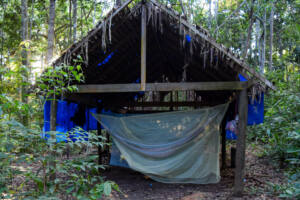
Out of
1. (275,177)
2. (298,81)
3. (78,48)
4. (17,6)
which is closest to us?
(78,48)

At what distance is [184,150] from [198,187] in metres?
0.66

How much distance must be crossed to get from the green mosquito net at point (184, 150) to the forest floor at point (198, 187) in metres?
0.18

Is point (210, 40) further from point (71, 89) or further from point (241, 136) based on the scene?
point (71, 89)

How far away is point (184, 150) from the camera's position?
3.84 m

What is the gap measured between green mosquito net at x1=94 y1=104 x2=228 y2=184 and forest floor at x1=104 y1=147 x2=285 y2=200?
0.18 m

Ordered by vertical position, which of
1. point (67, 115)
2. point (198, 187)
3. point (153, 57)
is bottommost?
point (198, 187)

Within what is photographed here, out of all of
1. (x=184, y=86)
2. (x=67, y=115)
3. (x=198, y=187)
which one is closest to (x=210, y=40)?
(x=184, y=86)

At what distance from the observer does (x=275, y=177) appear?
421 centimetres

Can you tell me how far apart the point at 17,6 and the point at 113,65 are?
6.40 m

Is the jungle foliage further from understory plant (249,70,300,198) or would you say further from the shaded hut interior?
the shaded hut interior

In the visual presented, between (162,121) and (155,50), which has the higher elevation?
(155,50)

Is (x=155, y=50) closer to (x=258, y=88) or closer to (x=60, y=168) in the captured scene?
(x=258, y=88)

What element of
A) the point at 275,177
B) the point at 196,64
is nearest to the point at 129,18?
the point at 196,64

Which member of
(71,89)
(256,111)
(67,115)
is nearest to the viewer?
(71,89)
